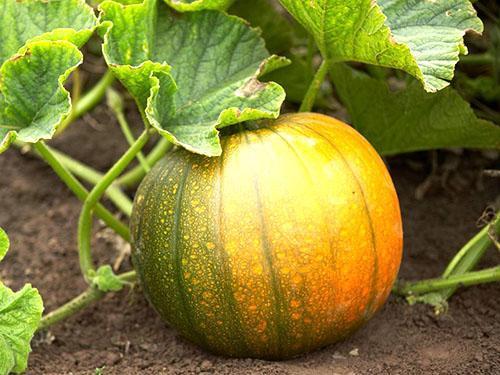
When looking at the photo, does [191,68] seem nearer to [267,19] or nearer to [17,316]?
[267,19]

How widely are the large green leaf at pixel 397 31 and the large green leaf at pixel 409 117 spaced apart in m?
0.30

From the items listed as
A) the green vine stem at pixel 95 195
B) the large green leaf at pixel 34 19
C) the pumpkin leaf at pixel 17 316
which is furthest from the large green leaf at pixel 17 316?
the large green leaf at pixel 34 19

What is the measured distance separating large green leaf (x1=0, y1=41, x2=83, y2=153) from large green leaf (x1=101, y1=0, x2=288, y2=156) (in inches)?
4.1

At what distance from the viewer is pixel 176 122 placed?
79.0 inches

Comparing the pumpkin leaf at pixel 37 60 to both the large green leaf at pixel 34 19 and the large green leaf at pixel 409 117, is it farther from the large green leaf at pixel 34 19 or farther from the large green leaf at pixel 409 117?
the large green leaf at pixel 409 117

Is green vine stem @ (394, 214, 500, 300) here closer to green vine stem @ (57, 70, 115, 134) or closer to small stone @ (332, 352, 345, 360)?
small stone @ (332, 352, 345, 360)

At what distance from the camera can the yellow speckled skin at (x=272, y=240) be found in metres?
1.82

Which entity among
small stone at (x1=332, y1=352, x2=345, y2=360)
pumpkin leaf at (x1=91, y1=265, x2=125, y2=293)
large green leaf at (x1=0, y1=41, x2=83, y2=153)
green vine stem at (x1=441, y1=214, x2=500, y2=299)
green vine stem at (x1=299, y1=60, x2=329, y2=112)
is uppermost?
large green leaf at (x1=0, y1=41, x2=83, y2=153)

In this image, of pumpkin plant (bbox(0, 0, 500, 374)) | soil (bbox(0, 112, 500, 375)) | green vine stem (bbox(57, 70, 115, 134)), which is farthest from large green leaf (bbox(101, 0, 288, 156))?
green vine stem (bbox(57, 70, 115, 134))

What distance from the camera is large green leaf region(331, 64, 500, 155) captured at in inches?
87.4

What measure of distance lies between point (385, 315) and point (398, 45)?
0.75 meters

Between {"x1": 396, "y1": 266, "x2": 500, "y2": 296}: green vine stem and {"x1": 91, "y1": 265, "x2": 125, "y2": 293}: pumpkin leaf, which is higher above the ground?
{"x1": 91, "y1": 265, "x2": 125, "y2": 293}: pumpkin leaf

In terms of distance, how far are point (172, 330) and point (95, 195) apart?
0.40 meters

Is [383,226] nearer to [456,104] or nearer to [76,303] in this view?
[456,104]
